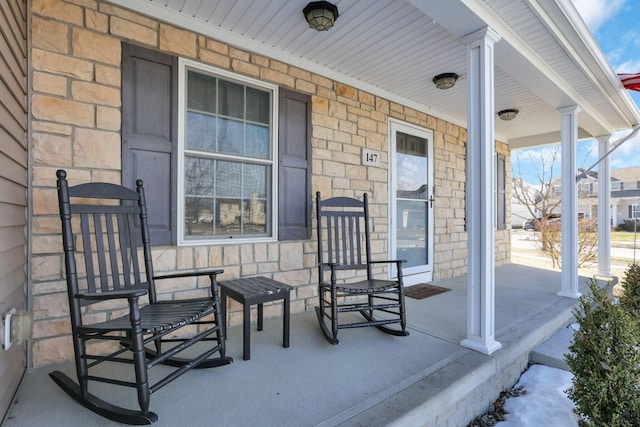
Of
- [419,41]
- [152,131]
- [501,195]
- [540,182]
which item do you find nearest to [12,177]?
[152,131]

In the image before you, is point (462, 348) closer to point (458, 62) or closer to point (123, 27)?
point (458, 62)

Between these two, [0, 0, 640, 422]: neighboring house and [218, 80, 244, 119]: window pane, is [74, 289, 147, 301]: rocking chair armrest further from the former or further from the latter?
[218, 80, 244, 119]: window pane

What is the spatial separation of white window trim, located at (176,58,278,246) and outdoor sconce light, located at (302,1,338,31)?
2.38ft

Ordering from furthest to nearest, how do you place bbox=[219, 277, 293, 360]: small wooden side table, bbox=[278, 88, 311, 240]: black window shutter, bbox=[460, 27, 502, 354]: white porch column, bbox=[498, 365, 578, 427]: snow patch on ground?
bbox=[278, 88, 311, 240]: black window shutter, bbox=[460, 27, 502, 354]: white porch column, bbox=[219, 277, 293, 360]: small wooden side table, bbox=[498, 365, 578, 427]: snow patch on ground

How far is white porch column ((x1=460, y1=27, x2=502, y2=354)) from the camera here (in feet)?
6.99

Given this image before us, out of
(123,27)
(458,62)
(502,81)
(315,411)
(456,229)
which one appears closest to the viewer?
(315,411)

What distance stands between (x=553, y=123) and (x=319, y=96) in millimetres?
4100

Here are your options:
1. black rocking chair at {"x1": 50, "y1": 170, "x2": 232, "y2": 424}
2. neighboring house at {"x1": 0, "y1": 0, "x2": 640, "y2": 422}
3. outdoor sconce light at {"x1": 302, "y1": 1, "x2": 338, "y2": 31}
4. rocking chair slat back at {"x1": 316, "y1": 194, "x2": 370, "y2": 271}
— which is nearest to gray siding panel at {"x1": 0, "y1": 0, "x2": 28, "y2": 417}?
neighboring house at {"x1": 0, "y1": 0, "x2": 640, "y2": 422}

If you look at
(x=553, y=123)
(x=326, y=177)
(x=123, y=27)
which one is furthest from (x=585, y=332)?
(x=553, y=123)

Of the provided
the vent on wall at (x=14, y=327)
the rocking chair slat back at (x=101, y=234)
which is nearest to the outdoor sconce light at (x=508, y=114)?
the rocking chair slat back at (x=101, y=234)

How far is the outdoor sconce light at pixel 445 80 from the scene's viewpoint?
323 centimetres

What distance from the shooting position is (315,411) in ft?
4.89

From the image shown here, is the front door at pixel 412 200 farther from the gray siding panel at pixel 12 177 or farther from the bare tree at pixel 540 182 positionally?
the bare tree at pixel 540 182

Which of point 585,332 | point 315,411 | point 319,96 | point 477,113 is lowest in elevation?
point 315,411
